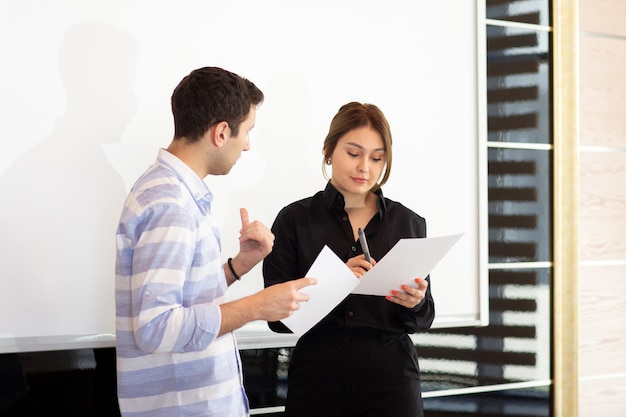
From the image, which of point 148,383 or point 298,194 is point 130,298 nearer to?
point 148,383

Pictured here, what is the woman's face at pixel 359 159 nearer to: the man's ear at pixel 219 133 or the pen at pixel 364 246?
the pen at pixel 364 246

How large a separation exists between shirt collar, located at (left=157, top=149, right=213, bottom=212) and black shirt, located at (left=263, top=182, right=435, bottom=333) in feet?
1.65

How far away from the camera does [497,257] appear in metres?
2.83

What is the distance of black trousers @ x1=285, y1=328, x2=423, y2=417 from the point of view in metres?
1.91

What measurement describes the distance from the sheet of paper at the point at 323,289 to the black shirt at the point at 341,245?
0.95ft

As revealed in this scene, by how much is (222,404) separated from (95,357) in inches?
33.7

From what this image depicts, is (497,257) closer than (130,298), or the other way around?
(130,298)

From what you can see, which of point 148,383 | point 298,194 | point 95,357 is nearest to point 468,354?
point 298,194

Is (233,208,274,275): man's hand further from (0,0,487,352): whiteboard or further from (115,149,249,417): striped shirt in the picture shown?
(0,0,487,352): whiteboard

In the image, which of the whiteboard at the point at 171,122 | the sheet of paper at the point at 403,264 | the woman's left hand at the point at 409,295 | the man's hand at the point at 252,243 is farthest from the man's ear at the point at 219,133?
the whiteboard at the point at 171,122

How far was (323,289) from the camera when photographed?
162cm

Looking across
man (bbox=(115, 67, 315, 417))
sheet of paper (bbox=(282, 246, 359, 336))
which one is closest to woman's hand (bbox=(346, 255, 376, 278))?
sheet of paper (bbox=(282, 246, 359, 336))

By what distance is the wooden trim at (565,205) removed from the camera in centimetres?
287

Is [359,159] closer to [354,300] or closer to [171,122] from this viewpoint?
[354,300]
